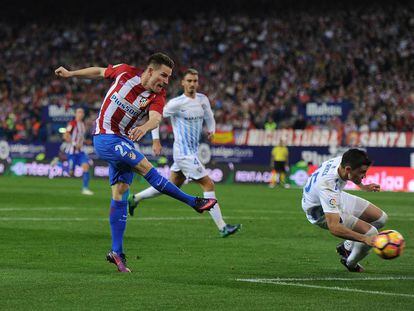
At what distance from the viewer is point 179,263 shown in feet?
40.4

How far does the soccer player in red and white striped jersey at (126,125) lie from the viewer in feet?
36.8

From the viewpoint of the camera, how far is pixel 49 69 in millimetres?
55094

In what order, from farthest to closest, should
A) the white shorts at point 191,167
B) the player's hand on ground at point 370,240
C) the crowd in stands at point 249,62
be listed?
the crowd in stands at point 249,62 < the white shorts at point 191,167 < the player's hand on ground at point 370,240

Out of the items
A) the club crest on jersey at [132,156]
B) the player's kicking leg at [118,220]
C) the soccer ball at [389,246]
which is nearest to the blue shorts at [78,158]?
the player's kicking leg at [118,220]

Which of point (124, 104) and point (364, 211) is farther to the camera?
point (364, 211)

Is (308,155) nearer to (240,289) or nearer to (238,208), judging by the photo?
(238,208)

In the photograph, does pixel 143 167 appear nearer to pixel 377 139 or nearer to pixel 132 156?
pixel 132 156

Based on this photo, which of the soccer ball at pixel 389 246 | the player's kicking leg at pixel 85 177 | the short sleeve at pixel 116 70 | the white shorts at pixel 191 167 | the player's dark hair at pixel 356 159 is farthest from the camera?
the player's kicking leg at pixel 85 177

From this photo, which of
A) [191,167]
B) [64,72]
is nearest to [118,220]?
[64,72]

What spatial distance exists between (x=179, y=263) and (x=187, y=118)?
5480mm

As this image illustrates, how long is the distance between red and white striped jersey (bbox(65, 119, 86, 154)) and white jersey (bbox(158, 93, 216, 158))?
40.0 ft

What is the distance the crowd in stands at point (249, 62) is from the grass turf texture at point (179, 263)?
1892 centimetres

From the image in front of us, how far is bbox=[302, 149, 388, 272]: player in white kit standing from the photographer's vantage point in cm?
1059

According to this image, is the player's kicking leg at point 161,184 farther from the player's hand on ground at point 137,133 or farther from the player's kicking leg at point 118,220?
the player's kicking leg at point 118,220
